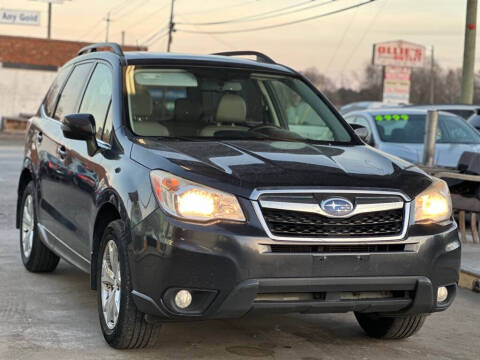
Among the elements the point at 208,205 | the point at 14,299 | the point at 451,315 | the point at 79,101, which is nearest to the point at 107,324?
the point at 208,205

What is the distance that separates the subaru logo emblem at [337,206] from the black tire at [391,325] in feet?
3.50

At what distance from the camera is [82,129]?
6277mm

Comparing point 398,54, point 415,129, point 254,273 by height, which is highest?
point 398,54

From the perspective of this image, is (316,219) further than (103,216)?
No

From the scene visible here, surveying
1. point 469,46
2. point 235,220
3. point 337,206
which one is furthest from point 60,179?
point 469,46

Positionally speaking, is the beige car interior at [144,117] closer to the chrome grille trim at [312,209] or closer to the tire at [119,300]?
the tire at [119,300]

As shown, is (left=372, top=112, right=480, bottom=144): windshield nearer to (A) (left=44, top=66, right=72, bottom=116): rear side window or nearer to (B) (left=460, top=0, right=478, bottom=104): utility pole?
(A) (left=44, top=66, right=72, bottom=116): rear side window

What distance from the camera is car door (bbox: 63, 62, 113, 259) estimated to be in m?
6.16

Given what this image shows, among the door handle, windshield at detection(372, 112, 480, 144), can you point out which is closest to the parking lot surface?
the door handle

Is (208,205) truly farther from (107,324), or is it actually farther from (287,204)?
(107,324)

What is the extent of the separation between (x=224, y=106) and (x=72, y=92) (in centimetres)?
156

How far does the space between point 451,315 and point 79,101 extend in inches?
126

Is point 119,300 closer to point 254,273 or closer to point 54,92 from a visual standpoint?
point 254,273

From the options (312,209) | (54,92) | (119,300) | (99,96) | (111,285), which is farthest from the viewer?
(54,92)
